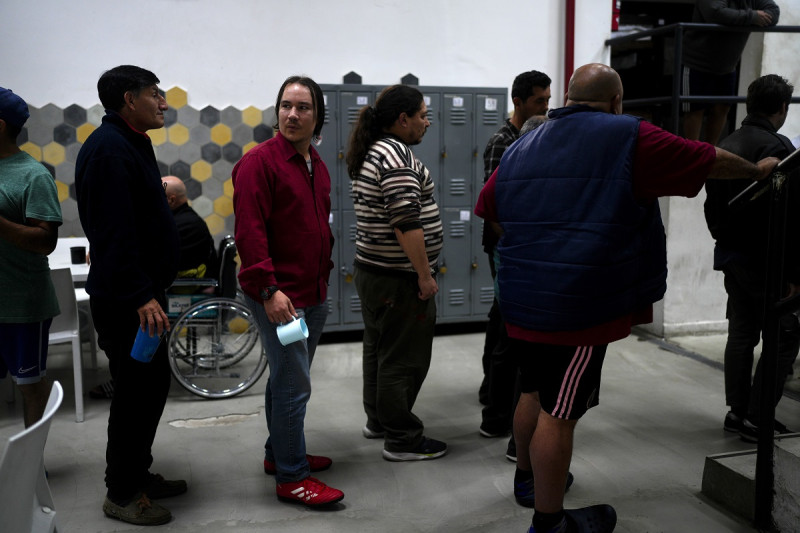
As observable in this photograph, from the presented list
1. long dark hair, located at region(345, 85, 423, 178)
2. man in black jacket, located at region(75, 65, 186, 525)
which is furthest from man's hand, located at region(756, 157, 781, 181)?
man in black jacket, located at region(75, 65, 186, 525)

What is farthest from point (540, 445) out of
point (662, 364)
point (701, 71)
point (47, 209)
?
point (701, 71)

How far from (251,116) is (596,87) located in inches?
132

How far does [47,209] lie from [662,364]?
11.5ft

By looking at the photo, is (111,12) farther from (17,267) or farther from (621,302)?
(621,302)

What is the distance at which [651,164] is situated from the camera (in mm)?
1905

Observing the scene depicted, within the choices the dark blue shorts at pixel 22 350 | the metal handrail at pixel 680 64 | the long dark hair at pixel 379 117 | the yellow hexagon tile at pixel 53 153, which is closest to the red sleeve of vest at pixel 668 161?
the long dark hair at pixel 379 117

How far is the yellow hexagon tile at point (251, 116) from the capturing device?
4934mm

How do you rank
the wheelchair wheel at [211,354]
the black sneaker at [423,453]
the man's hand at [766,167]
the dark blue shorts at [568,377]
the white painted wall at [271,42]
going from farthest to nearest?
the white painted wall at [271,42], the wheelchair wheel at [211,354], the black sneaker at [423,453], the man's hand at [766,167], the dark blue shorts at [568,377]

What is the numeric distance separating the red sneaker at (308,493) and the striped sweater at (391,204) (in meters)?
0.85

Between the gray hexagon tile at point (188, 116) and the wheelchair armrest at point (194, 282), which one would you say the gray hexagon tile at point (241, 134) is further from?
the wheelchair armrest at point (194, 282)

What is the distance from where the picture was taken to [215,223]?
4.99 m

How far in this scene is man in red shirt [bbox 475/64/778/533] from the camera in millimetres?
1919

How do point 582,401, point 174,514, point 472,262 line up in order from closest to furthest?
point 582,401, point 174,514, point 472,262

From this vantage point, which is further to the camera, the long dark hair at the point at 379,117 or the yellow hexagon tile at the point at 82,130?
the yellow hexagon tile at the point at 82,130
